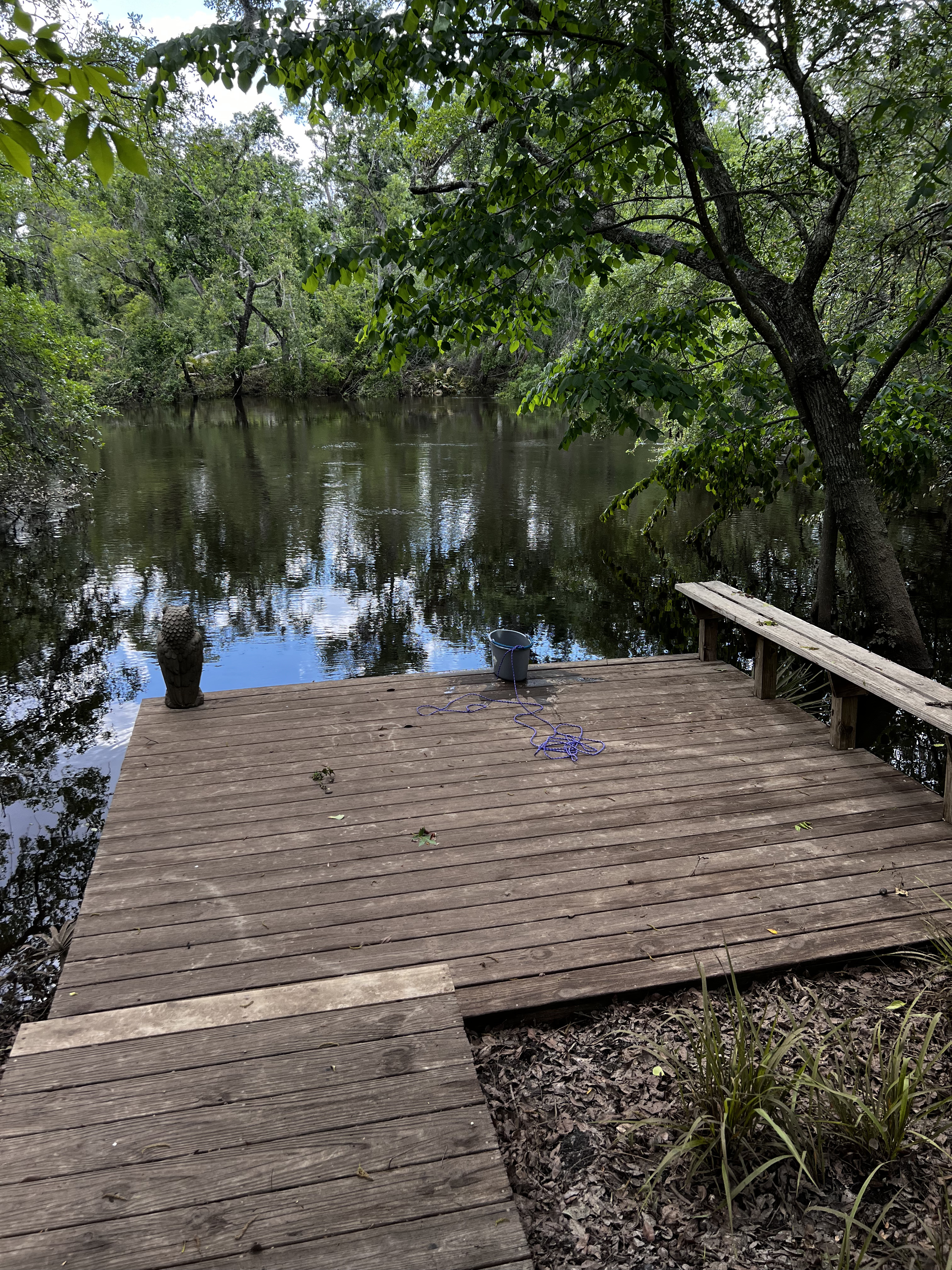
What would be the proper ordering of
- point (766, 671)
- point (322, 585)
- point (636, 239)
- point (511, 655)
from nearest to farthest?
point (766, 671) < point (511, 655) < point (636, 239) < point (322, 585)

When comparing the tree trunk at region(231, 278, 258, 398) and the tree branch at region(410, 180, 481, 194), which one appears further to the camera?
the tree trunk at region(231, 278, 258, 398)

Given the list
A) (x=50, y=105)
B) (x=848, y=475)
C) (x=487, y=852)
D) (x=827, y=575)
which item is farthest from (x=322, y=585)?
(x=50, y=105)

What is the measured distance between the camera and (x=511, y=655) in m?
5.21

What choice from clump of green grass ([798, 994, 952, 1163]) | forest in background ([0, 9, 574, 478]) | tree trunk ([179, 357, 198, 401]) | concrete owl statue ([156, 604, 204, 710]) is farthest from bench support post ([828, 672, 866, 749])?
tree trunk ([179, 357, 198, 401])

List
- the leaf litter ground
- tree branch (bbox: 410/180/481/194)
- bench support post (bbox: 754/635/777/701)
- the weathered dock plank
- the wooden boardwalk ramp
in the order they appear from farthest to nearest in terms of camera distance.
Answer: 1. tree branch (bbox: 410/180/481/194)
2. bench support post (bbox: 754/635/777/701)
3. the weathered dock plank
4. the leaf litter ground
5. the wooden boardwalk ramp

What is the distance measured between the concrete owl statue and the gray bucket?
1848mm

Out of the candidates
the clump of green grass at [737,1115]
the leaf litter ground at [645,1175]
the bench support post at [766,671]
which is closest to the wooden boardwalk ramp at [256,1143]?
the leaf litter ground at [645,1175]

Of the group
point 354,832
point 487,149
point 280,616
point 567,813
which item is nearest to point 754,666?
point 567,813

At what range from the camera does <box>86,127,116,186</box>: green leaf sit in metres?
1.48

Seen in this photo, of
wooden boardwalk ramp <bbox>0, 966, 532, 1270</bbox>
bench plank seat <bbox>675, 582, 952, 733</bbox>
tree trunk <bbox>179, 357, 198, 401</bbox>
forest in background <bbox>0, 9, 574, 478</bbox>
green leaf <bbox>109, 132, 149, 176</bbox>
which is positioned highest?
forest in background <bbox>0, 9, 574, 478</bbox>

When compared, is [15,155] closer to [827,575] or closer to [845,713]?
[845,713]

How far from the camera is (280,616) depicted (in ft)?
29.7

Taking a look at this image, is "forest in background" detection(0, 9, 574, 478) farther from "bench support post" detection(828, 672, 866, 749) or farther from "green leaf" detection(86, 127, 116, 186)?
"green leaf" detection(86, 127, 116, 186)

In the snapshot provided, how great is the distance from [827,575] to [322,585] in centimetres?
583
